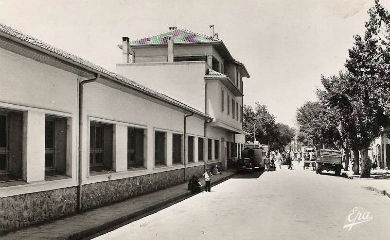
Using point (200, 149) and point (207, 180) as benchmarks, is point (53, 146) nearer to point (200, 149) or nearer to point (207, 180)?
point (207, 180)

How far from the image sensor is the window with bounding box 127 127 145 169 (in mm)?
17406

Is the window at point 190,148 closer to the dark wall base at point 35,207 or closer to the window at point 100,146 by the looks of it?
the window at point 100,146

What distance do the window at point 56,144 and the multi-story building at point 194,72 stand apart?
64.4 ft

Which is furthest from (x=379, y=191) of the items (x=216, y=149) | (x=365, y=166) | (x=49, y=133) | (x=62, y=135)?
(x=216, y=149)

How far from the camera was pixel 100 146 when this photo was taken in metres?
14.4

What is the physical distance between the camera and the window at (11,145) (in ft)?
31.4

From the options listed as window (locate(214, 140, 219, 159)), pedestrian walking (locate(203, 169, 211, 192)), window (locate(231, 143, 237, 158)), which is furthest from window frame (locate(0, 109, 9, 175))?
window (locate(231, 143, 237, 158))

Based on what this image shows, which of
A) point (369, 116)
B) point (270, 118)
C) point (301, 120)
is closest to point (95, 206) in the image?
point (369, 116)

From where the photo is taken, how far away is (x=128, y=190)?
1537cm

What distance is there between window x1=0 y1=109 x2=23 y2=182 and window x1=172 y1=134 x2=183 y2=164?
542 inches

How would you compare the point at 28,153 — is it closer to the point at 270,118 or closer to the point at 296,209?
the point at 296,209

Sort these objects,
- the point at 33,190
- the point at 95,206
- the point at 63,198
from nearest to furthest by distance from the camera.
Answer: the point at 33,190, the point at 63,198, the point at 95,206

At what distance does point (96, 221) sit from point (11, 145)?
2.35m

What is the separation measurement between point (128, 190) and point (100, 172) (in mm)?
2177
